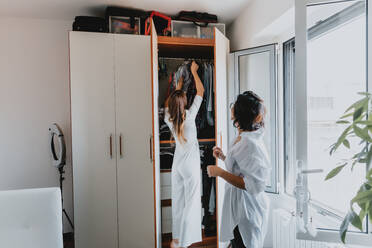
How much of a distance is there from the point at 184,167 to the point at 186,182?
15 cm

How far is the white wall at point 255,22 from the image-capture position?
164 cm

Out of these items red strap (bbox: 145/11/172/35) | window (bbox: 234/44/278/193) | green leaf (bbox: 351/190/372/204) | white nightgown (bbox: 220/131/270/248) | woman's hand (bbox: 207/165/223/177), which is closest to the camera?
green leaf (bbox: 351/190/372/204)

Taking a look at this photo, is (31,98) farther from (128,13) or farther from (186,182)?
(186,182)

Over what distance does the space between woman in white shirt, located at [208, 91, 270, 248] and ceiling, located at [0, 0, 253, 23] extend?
1.29 meters

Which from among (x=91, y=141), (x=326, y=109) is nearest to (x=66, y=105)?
(x=91, y=141)

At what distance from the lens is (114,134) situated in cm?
204

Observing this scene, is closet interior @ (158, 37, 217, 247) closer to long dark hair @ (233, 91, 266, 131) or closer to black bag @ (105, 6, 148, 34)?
black bag @ (105, 6, 148, 34)

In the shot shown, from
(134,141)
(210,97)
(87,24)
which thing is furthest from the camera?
(210,97)

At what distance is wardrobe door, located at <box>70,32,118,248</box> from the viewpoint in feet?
6.44

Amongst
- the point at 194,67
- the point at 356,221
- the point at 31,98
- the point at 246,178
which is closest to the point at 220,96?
the point at 194,67

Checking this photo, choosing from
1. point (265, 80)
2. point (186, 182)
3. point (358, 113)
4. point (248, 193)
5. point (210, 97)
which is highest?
point (265, 80)

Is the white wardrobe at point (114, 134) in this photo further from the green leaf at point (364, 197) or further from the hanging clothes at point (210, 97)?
the green leaf at point (364, 197)

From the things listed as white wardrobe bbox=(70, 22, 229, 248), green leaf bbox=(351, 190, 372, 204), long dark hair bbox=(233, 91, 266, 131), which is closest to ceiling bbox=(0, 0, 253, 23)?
white wardrobe bbox=(70, 22, 229, 248)

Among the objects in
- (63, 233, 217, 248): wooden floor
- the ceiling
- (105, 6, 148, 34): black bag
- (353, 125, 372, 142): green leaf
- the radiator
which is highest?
the ceiling
